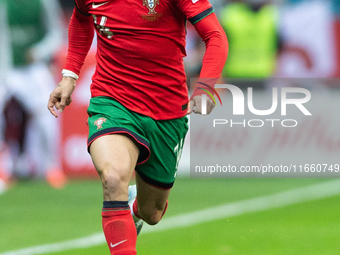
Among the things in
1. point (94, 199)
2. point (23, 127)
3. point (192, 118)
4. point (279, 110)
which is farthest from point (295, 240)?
point (23, 127)

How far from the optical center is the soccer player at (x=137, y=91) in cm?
426

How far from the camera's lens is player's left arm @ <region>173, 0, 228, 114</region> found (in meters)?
4.38

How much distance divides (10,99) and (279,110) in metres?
4.47

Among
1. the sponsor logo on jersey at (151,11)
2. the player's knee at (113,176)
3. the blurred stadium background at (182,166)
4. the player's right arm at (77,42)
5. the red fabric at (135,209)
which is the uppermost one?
the sponsor logo on jersey at (151,11)

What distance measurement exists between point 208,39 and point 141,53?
0.52 m

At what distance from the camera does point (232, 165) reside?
36.2 feet

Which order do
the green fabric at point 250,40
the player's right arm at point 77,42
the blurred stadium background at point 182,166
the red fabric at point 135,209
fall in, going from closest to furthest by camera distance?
the player's right arm at point 77,42 < the red fabric at point 135,209 < the blurred stadium background at point 182,166 < the green fabric at point 250,40

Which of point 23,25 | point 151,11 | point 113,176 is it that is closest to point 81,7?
point 151,11

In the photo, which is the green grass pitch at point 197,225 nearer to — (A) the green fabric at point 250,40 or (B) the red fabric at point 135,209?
(B) the red fabric at point 135,209

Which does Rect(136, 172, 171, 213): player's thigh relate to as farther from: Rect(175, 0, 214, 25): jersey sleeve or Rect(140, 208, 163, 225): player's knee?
Rect(175, 0, 214, 25): jersey sleeve

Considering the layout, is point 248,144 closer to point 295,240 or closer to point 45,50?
point 45,50

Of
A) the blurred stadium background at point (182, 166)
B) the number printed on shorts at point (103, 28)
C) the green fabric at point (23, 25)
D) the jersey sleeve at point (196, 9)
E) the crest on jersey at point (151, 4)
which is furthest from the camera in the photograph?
the green fabric at point (23, 25)

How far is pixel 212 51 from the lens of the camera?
14.5ft

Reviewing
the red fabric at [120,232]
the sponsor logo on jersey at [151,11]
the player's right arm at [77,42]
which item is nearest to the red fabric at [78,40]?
the player's right arm at [77,42]
